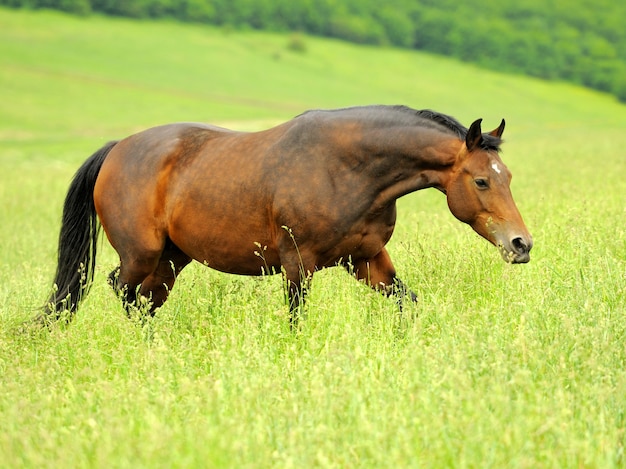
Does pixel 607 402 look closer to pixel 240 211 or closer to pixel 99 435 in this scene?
pixel 99 435

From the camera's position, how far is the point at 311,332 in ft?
18.3

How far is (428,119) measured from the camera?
590cm

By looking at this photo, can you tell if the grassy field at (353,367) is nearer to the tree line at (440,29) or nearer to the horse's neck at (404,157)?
the horse's neck at (404,157)

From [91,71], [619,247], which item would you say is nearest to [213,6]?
[91,71]

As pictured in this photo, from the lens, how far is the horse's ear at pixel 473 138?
543cm

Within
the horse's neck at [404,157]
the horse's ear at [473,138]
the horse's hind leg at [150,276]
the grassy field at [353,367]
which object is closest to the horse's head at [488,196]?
the horse's ear at [473,138]

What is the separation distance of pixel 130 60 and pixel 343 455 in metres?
69.0

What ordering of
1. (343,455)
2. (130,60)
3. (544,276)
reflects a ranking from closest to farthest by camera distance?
(343,455), (544,276), (130,60)

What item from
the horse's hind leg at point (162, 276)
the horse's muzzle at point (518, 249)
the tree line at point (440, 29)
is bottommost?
the tree line at point (440, 29)

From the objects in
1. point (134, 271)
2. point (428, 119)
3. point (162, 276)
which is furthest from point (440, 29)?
point (428, 119)

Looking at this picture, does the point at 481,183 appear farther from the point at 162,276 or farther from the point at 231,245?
the point at 162,276

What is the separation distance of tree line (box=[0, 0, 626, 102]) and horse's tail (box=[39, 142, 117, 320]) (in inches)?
3145

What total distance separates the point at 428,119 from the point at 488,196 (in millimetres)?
A: 756

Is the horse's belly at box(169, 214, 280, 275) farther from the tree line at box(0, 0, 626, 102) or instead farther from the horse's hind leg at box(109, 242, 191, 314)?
the tree line at box(0, 0, 626, 102)
